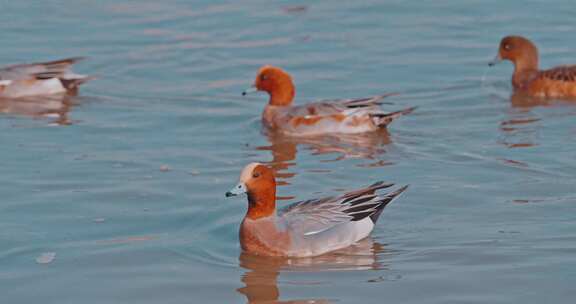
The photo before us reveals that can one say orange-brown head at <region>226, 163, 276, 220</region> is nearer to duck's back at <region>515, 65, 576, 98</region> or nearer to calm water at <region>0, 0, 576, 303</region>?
calm water at <region>0, 0, 576, 303</region>

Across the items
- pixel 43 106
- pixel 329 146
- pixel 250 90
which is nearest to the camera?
pixel 329 146

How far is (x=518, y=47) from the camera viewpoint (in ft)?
42.3

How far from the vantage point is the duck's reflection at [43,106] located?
11.8m

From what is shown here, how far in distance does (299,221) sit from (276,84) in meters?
3.87

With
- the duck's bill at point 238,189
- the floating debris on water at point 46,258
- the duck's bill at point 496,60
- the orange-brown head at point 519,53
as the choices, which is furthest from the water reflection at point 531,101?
the floating debris on water at point 46,258

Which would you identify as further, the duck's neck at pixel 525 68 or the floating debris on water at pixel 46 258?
the duck's neck at pixel 525 68

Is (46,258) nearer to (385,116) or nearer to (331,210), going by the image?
(331,210)

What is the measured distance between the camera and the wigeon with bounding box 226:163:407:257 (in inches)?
301

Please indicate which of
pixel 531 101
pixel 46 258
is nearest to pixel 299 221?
pixel 46 258

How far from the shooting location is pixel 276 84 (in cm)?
1158

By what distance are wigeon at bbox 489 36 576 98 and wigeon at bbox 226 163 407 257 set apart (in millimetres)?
4615

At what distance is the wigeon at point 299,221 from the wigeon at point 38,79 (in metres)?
5.30

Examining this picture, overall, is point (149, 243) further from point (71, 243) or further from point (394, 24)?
point (394, 24)

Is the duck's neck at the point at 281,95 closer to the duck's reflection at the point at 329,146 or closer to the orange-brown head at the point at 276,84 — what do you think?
the orange-brown head at the point at 276,84
